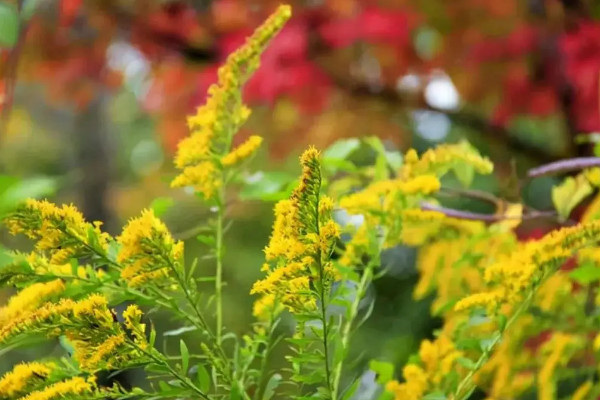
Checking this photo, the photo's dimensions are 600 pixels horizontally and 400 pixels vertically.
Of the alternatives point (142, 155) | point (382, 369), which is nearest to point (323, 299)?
point (382, 369)

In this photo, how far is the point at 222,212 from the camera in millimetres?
480

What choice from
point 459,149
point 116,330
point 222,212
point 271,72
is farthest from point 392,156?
point 271,72

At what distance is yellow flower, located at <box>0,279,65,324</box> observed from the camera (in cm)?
38

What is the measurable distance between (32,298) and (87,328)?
0.07 meters

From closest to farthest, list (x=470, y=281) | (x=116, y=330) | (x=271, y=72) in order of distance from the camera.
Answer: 1. (x=116, y=330)
2. (x=470, y=281)
3. (x=271, y=72)

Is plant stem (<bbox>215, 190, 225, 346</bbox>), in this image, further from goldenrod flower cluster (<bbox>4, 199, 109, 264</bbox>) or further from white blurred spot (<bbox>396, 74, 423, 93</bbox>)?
white blurred spot (<bbox>396, 74, 423, 93</bbox>)

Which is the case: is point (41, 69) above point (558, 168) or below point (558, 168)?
above

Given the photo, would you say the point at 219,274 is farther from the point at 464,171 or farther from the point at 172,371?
the point at 464,171

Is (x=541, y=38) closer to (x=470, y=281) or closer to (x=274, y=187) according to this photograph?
(x=470, y=281)

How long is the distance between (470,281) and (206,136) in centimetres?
34

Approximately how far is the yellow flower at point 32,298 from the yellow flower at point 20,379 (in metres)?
0.04

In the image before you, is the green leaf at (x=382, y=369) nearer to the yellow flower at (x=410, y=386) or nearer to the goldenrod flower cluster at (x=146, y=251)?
the yellow flower at (x=410, y=386)

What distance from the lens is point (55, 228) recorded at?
342mm

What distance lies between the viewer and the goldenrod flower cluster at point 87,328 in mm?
327
